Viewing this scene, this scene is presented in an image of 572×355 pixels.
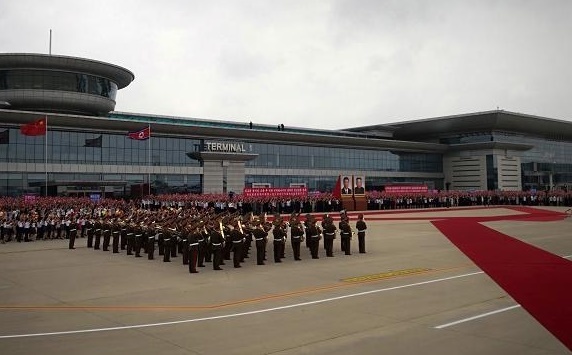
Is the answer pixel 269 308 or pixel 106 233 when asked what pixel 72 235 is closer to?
pixel 106 233

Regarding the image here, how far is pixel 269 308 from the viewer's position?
1023cm

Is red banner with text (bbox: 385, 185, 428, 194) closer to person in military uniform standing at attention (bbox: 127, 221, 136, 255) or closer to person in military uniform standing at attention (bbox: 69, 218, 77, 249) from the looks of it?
person in military uniform standing at attention (bbox: 69, 218, 77, 249)

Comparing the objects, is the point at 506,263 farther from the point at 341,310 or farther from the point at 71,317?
the point at 71,317

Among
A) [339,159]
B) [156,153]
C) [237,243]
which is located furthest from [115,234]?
[339,159]

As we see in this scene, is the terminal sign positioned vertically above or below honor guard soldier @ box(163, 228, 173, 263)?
above

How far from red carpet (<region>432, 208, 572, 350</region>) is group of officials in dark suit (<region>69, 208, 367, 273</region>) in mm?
4690

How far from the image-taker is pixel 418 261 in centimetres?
1636

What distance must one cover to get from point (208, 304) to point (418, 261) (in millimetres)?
8028

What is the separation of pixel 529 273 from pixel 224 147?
49758mm

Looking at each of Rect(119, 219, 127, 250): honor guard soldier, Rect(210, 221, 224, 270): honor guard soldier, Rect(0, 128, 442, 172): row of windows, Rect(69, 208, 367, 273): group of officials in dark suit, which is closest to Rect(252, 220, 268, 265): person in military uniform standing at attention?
Rect(69, 208, 367, 273): group of officials in dark suit

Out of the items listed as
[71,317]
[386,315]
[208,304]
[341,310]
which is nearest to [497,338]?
[386,315]

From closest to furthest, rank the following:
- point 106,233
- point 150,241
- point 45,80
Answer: point 150,241
point 106,233
point 45,80

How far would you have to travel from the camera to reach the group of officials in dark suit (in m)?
16.1

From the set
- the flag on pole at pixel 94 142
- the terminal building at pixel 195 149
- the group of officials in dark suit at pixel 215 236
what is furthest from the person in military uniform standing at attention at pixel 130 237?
the flag on pole at pixel 94 142
